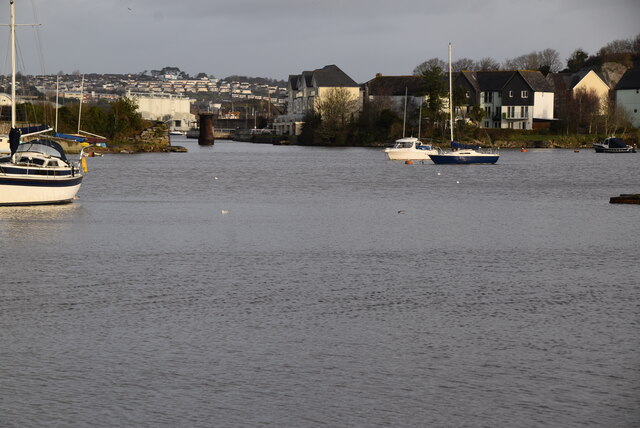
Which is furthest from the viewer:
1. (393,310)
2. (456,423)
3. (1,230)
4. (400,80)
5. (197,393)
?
(400,80)

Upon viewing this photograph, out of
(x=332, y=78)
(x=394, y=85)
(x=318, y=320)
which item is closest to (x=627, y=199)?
(x=318, y=320)

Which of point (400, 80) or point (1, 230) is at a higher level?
point (400, 80)

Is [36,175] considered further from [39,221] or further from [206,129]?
[206,129]

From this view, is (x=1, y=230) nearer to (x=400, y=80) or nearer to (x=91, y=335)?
(x=91, y=335)

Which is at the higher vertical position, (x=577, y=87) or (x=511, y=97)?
(x=577, y=87)

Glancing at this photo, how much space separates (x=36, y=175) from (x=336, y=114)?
117136 mm

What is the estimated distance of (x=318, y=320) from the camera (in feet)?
59.2

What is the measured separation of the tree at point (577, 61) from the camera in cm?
18556

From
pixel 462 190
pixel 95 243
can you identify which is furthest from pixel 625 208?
pixel 95 243

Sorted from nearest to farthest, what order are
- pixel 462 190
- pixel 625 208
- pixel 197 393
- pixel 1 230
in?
pixel 197 393 < pixel 1 230 < pixel 625 208 < pixel 462 190

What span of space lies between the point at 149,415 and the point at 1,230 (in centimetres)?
2213

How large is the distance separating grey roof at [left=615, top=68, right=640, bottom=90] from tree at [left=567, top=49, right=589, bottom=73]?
30.7 m

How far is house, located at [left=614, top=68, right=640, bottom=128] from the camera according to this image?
497 ft

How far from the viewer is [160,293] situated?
20844mm
